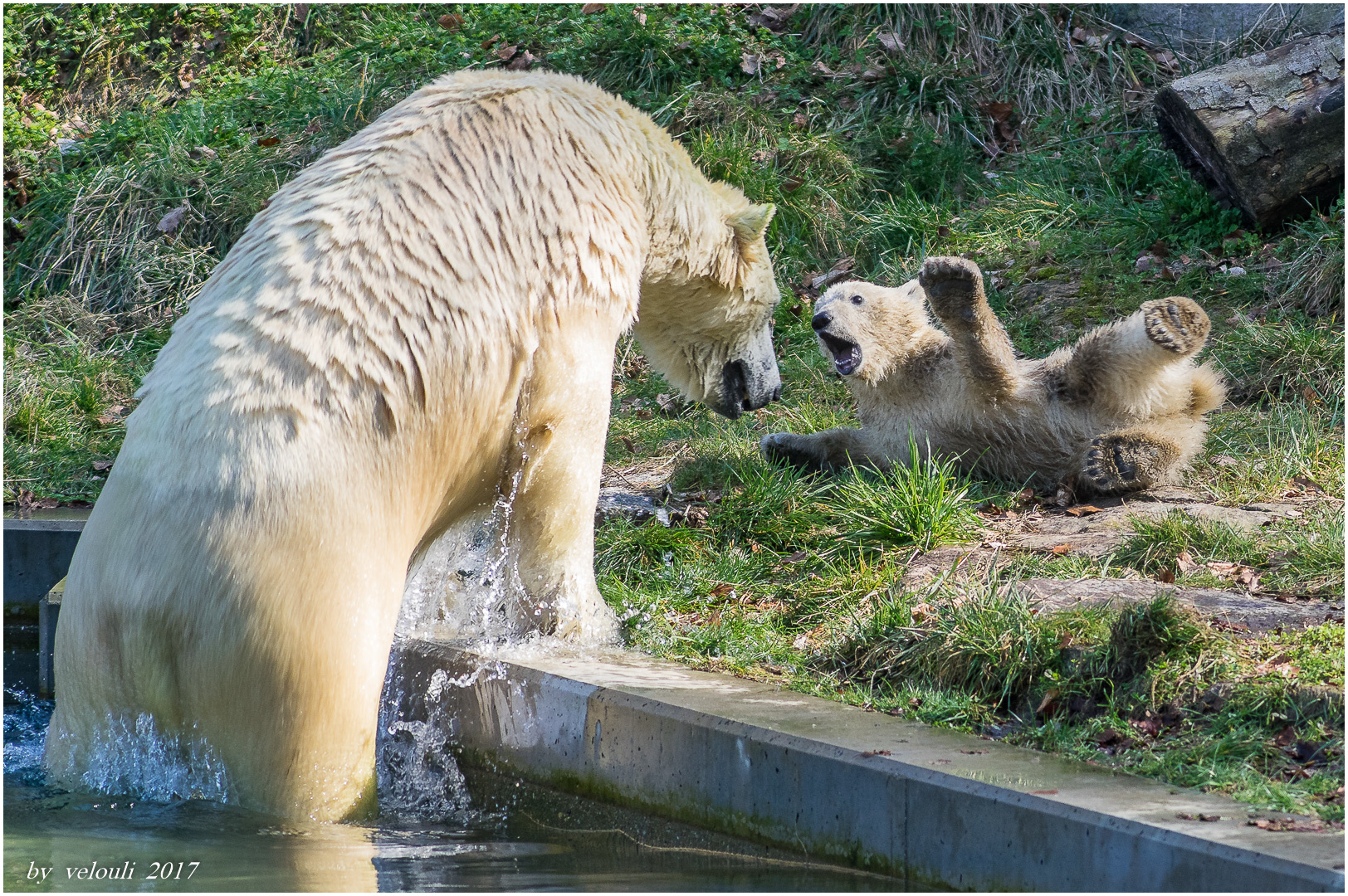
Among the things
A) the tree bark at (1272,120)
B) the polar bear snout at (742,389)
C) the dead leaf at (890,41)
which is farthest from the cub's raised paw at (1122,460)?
the dead leaf at (890,41)

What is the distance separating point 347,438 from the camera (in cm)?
324

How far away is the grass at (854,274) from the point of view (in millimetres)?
3336

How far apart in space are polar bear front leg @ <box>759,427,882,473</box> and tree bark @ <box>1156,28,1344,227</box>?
9.23 ft

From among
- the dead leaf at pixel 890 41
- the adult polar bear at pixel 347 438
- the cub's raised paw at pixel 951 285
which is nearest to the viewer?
the adult polar bear at pixel 347 438

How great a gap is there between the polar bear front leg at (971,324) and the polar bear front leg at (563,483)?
1523 millimetres

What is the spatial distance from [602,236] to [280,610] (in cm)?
157

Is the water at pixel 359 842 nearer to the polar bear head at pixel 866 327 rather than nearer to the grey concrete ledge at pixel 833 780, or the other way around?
the grey concrete ledge at pixel 833 780

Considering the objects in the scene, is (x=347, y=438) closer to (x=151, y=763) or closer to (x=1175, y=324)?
(x=151, y=763)

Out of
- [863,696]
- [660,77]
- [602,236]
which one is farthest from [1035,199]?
[863,696]

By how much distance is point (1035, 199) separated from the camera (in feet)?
26.2

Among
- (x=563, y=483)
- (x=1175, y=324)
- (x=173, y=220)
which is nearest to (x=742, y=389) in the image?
(x=563, y=483)

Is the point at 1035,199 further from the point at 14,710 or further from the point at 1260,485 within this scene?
the point at 14,710

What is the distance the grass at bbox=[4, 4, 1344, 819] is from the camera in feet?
10.9

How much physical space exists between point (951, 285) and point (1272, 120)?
2.85 metres
